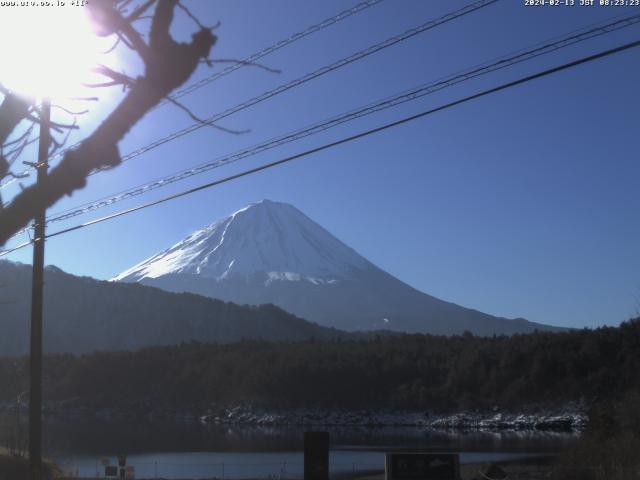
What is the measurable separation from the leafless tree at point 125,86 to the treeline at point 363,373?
6821 centimetres

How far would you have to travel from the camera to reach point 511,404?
76.6 metres

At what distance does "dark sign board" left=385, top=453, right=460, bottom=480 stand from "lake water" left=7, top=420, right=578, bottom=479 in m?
12.1

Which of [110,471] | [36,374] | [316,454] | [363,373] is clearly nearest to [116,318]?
[363,373]

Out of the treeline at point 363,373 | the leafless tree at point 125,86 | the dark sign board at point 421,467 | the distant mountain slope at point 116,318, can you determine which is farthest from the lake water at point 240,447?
the distant mountain slope at point 116,318

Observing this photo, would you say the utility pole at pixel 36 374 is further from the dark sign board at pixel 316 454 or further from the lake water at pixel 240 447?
the lake water at pixel 240 447

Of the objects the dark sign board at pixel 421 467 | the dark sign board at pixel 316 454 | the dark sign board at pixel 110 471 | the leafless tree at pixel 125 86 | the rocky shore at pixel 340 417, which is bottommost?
the rocky shore at pixel 340 417

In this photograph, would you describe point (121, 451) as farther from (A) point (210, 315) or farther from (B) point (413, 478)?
(A) point (210, 315)

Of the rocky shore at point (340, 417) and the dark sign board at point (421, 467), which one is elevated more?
the dark sign board at point (421, 467)

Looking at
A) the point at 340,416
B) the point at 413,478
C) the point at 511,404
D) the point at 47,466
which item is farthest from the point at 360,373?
the point at 413,478

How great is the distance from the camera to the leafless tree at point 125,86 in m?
3.96

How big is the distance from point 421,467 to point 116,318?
111m

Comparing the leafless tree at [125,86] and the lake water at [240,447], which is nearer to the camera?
the leafless tree at [125,86]

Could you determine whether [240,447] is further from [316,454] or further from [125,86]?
[125,86]

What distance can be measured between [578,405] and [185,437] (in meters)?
33.2
